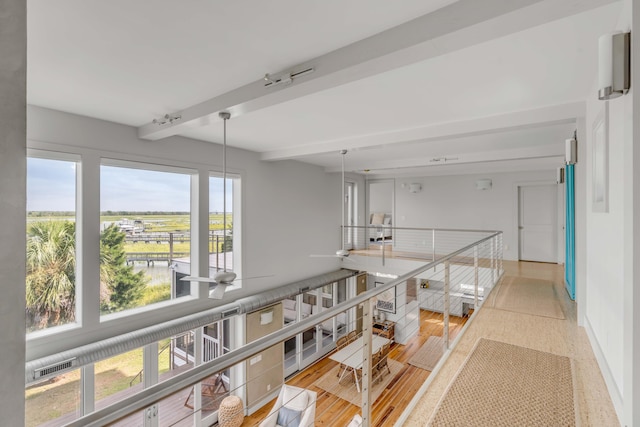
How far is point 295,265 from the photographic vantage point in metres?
6.57

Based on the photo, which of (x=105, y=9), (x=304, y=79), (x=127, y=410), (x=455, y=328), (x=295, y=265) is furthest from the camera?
(x=455, y=328)

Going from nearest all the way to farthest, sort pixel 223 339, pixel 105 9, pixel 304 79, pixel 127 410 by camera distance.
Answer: pixel 127 410 → pixel 105 9 → pixel 304 79 → pixel 223 339

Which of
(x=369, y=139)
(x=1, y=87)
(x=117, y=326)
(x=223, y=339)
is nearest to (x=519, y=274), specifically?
(x=369, y=139)

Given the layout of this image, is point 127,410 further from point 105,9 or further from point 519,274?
point 519,274

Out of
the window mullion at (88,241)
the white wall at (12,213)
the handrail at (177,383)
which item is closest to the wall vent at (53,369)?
the window mullion at (88,241)

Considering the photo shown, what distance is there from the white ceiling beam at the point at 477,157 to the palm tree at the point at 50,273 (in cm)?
498

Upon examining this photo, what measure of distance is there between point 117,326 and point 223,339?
1.91 meters

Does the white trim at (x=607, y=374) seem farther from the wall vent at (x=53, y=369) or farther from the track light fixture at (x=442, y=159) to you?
the wall vent at (x=53, y=369)

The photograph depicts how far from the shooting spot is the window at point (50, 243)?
3322mm

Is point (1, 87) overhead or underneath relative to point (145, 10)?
underneath

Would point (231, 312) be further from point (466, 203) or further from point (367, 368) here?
point (466, 203)

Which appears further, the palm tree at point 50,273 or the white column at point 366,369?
the palm tree at point 50,273

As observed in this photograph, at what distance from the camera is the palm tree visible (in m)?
3.32

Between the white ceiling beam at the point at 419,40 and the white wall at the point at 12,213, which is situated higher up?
the white ceiling beam at the point at 419,40
